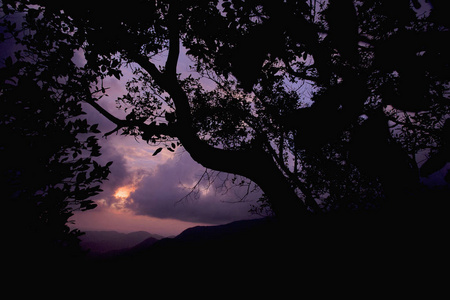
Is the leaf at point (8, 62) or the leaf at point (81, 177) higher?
the leaf at point (8, 62)

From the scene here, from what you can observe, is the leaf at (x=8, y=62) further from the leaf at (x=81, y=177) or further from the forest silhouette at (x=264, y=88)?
the leaf at (x=81, y=177)

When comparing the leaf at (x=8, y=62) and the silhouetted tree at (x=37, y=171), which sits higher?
the leaf at (x=8, y=62)

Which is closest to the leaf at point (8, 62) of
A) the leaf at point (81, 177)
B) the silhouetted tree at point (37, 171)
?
the silhouetted tree at point (37, 171)

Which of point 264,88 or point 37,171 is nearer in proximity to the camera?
point 37,171

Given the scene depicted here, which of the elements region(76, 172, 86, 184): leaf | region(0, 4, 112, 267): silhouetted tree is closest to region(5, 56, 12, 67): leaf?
region(0, 4, 112, 267): silhouetted tree

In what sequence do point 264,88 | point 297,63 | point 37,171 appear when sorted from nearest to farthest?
point 37,171, point 264,88, point 297,63

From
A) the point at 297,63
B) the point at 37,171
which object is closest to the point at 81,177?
the point at 37,171

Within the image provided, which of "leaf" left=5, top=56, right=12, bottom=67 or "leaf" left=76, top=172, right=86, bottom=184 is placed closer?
"leaf" left=5, top=56, right=12, bottom=67

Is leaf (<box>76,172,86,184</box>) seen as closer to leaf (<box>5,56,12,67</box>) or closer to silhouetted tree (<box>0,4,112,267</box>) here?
silhouetted tree (<box>0,4,112,267</box>)

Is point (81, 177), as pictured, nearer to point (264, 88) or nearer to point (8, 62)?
point (8, 62)

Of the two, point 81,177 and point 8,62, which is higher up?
point 8,62

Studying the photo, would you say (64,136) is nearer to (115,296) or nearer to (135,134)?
(115,296)

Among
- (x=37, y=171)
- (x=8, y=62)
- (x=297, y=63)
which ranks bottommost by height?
(x=37, y=171)

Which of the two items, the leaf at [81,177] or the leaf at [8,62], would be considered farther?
the leaf at [81,177]
